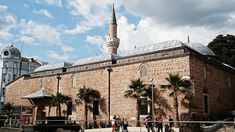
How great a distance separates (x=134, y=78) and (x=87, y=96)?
552 centimetres

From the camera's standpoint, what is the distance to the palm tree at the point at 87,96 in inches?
1150

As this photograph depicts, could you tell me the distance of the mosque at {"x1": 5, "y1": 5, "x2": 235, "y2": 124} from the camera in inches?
952

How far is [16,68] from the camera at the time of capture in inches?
2285

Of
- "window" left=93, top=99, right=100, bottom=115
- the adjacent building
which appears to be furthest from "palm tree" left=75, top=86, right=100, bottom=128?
the adjacent building

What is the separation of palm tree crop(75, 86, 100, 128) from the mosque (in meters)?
0.51

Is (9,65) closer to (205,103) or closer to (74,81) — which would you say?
(74,81)

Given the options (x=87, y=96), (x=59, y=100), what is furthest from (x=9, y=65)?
(x=87, y=96)

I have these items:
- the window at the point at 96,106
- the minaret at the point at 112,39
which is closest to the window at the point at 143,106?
the window at the point at 96,106

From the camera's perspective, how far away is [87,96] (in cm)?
2922

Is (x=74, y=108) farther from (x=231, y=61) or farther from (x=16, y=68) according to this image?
(x=16, y=68)

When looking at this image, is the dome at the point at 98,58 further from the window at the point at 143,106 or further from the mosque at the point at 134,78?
the window at the point at 143,106

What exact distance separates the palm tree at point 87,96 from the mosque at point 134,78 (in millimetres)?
507

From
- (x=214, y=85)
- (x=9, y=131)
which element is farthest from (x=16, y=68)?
(x=214, y=85)

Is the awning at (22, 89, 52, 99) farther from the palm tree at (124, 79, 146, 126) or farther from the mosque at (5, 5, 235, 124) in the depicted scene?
the palm tree at (124, 79, 146, 126)
